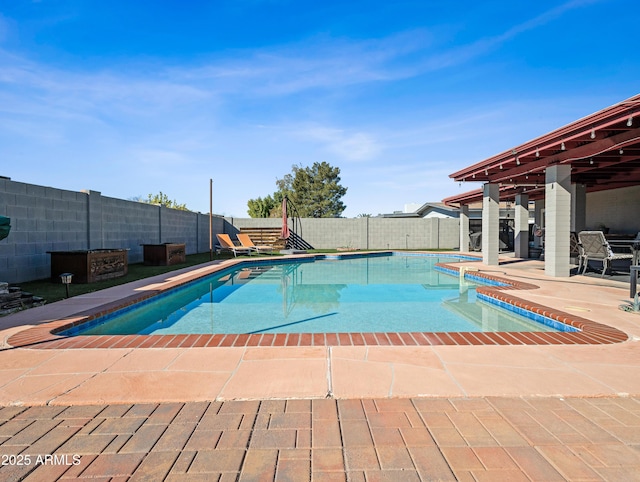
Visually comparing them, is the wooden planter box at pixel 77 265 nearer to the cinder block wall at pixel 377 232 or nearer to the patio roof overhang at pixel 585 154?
the patio roof overhang at pixel 585 154

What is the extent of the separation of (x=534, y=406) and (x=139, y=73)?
39.8 ft

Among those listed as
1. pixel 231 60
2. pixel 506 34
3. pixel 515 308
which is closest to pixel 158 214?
pixel 231 60

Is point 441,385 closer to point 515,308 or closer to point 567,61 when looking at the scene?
point 515,308

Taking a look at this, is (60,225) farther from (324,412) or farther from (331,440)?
(331,440)

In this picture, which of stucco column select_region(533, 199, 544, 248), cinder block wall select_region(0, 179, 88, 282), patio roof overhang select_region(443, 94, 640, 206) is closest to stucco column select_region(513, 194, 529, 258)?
patio roof overhang select_region(443, 94, 640, 206)

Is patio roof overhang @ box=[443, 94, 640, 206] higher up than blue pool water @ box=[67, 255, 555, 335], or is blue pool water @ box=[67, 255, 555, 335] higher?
patio roof overhang @ box=[443, 94, 640, 206]

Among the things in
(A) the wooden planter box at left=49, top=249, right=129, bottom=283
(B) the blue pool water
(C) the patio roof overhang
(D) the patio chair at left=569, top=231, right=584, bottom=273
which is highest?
(C) the patio roof overhang

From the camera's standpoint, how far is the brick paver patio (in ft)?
4.95

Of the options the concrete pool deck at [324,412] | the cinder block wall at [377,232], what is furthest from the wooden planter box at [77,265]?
the cinder block wall at [377,232]

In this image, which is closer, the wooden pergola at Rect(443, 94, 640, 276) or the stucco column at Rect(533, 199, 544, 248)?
the wooden pergola at Rect(443, 94, 640, 276)

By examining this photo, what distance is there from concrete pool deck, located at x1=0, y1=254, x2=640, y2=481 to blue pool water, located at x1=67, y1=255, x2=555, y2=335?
163 cm

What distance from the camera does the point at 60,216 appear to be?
760cm

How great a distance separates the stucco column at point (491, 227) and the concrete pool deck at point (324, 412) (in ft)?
24.2

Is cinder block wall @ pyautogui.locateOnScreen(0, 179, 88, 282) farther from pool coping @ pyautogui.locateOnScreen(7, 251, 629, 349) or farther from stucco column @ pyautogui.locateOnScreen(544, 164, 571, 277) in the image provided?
stucco column @ pyautogui.locateOnScreen(544, 164, 571, 277)
